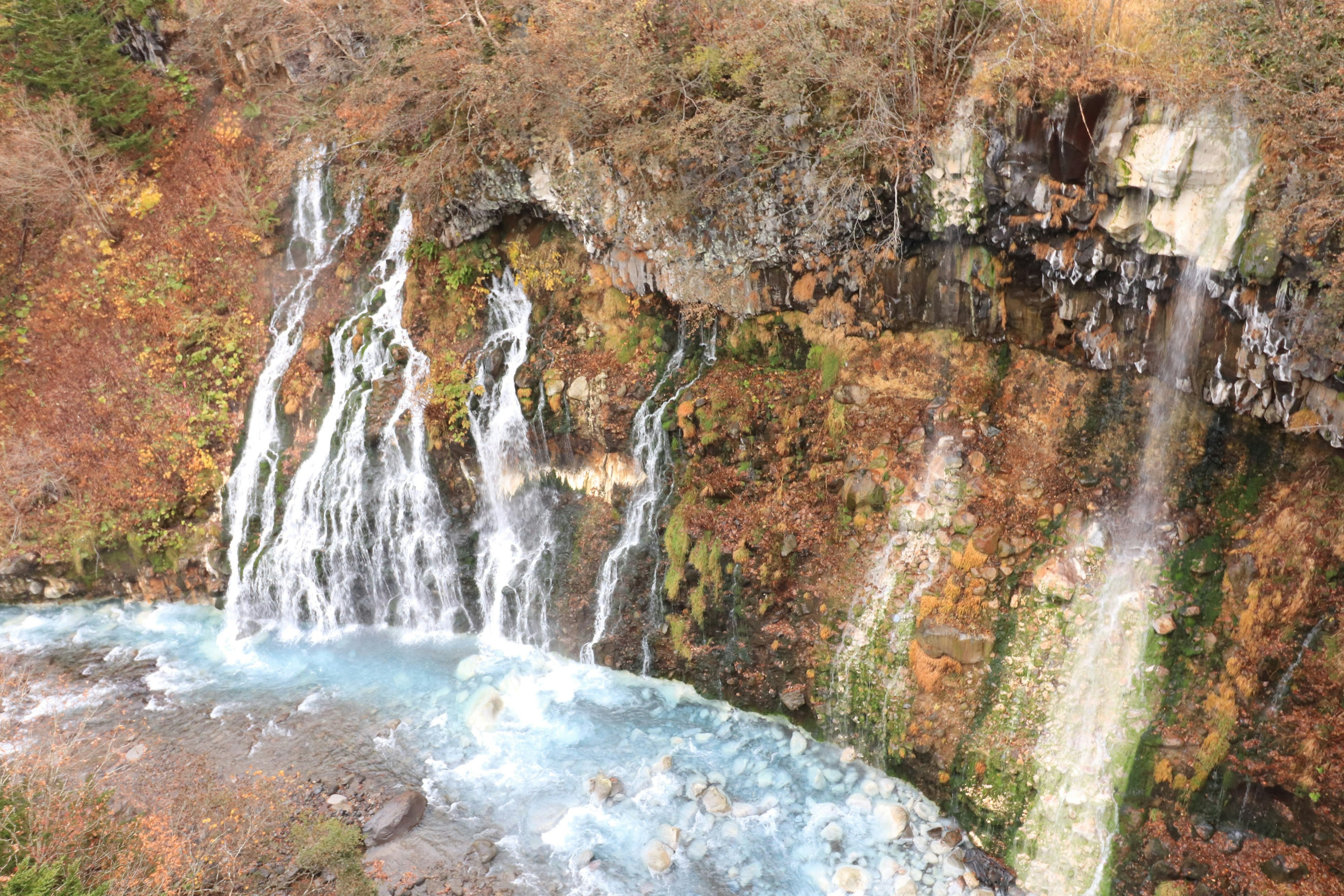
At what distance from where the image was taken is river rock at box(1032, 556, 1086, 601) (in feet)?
31.6

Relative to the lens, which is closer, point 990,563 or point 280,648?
point 990,563

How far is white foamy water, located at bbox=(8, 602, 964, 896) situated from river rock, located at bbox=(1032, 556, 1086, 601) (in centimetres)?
322

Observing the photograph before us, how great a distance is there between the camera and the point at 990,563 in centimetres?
1005

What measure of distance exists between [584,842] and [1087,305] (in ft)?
31.4

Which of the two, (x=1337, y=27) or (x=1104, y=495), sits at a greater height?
(x=1337, y=27)

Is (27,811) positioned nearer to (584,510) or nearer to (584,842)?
(584,842)

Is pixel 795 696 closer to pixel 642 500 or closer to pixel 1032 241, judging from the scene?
pixel 642 500

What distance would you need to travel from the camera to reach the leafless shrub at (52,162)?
53.6ft

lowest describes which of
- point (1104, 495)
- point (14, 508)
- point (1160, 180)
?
point (14, 508)

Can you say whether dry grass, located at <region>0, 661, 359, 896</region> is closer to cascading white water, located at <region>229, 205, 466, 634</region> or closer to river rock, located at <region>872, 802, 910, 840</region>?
cascading white water, located at <region>229, 205, 466, 634</region>

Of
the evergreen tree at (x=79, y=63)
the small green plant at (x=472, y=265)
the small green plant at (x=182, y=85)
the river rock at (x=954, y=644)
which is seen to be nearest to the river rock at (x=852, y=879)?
the river rock at (x=954, y=644)

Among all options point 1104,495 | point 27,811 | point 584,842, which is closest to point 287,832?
point 27,811

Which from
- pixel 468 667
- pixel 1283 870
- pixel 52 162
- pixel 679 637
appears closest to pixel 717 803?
pixel 679 637

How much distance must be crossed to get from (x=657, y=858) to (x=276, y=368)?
40.3 ft
